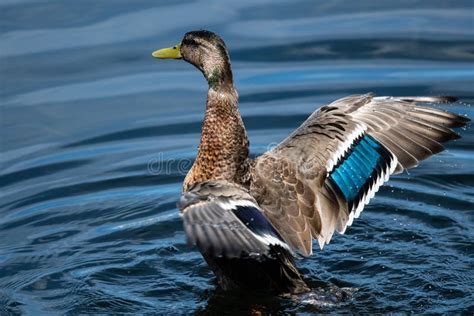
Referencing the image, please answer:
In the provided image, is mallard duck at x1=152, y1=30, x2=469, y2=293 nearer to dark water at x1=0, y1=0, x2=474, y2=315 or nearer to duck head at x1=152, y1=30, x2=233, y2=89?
duck head at x1=152, y1=30, x2=233, y2=89

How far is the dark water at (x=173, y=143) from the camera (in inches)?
369

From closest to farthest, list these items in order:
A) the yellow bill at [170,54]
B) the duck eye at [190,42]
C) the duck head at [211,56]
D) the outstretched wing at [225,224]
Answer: the outstretched wing at [225,224], the duck head at [211,56], the duck eye at [190,42], the yellow bill at [170,54]

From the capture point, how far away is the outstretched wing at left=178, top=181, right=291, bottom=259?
24.7 feet

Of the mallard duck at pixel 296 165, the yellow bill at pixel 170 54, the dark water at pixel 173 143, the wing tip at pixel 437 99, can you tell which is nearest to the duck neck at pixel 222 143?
the mallard duck at pixel 296 165

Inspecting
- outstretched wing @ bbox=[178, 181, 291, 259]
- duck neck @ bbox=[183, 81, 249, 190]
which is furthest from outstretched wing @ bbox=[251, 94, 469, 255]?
outstretched wing @ bbox=[178, 181, 291, 259]

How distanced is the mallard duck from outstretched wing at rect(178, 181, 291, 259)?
1.71ft

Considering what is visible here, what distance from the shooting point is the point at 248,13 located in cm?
1413

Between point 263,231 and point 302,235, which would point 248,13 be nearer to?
point 302,235

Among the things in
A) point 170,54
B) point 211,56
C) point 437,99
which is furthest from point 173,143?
point 437,99

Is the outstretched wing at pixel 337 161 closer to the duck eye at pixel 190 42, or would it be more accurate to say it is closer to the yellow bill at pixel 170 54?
the duck eye at pixel 190 42

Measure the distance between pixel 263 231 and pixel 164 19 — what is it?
649 centimetres

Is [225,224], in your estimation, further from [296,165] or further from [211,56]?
[211,56]

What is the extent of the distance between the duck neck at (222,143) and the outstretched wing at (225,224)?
2.58 ft

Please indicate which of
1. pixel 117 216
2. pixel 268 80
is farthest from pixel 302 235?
pixel 268 80
